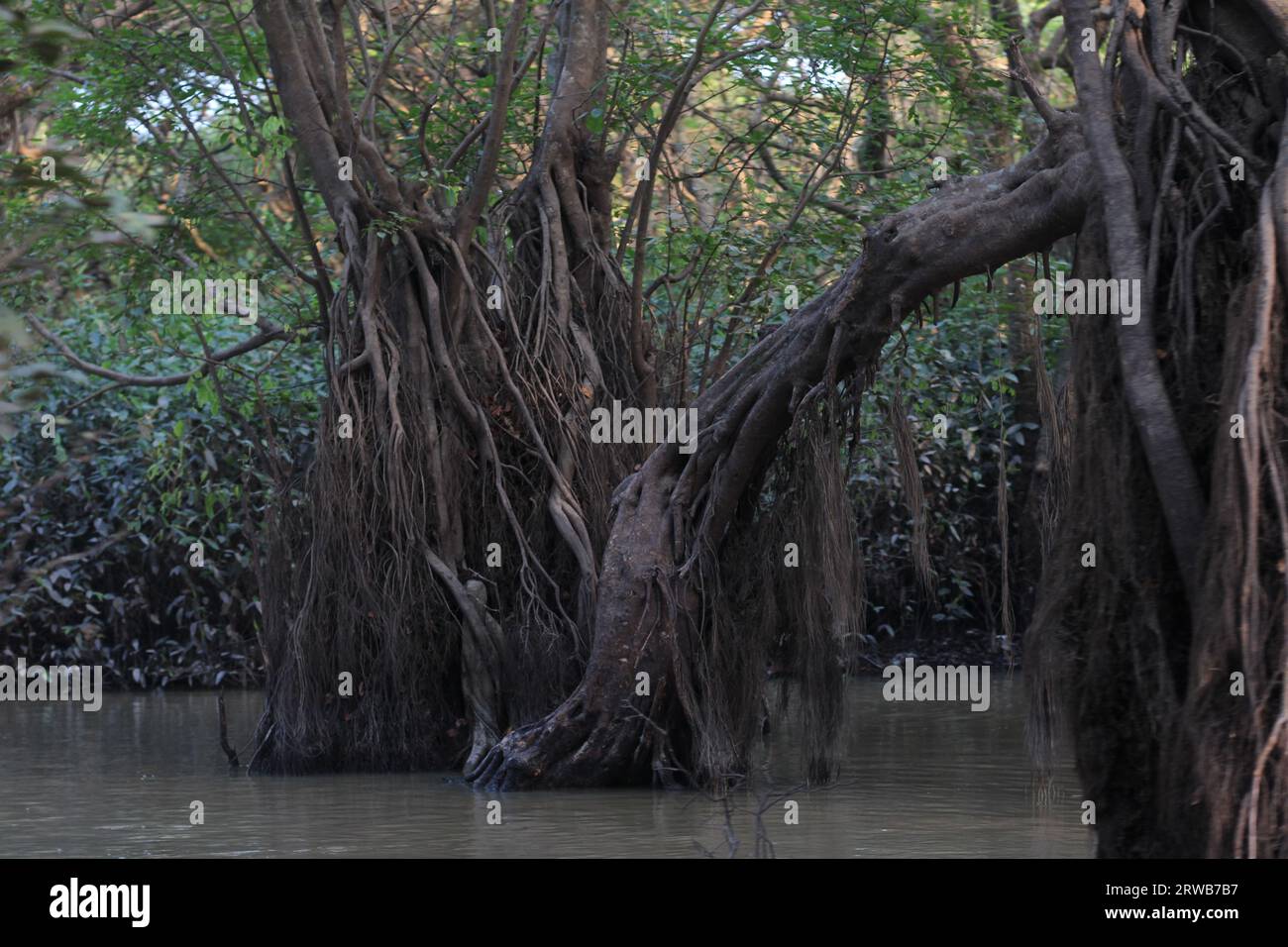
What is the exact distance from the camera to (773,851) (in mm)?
6375

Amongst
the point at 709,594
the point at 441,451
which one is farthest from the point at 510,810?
the point at 441,451

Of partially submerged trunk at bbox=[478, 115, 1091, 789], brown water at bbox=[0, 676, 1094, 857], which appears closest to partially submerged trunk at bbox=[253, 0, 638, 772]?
brown water at bbox=[0, 676, 1094, 857]

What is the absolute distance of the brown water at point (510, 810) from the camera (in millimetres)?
6805

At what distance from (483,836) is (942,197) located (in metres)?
3.24

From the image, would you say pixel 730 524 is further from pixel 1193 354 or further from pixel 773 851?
pixel 1193 354

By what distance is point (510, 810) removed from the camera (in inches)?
308

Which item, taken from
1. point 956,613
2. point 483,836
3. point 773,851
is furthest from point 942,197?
point 956,613

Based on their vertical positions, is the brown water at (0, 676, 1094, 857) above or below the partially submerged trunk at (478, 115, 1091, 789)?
below

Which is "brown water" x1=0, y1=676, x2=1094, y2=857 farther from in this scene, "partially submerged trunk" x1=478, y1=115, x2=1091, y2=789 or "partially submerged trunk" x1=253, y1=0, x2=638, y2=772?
"partially submerged trunk" x1=253, y1=0, x2=638, y2=772

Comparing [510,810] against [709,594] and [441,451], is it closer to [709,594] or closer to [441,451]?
[709,594]

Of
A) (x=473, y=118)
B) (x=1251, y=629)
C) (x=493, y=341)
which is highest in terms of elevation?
(x=473, y=118)

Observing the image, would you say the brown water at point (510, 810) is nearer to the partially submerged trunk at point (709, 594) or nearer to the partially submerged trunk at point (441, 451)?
the partially submerged trunk at point (709, 594)

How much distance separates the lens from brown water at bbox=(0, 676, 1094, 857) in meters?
6.80

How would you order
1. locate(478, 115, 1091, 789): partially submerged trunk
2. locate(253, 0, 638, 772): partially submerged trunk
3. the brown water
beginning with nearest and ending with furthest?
the brown water → locate(478, 115, 1091, 789): partially submerged trunk → locate(253, 0, 638, 772): partially submerged trunk
